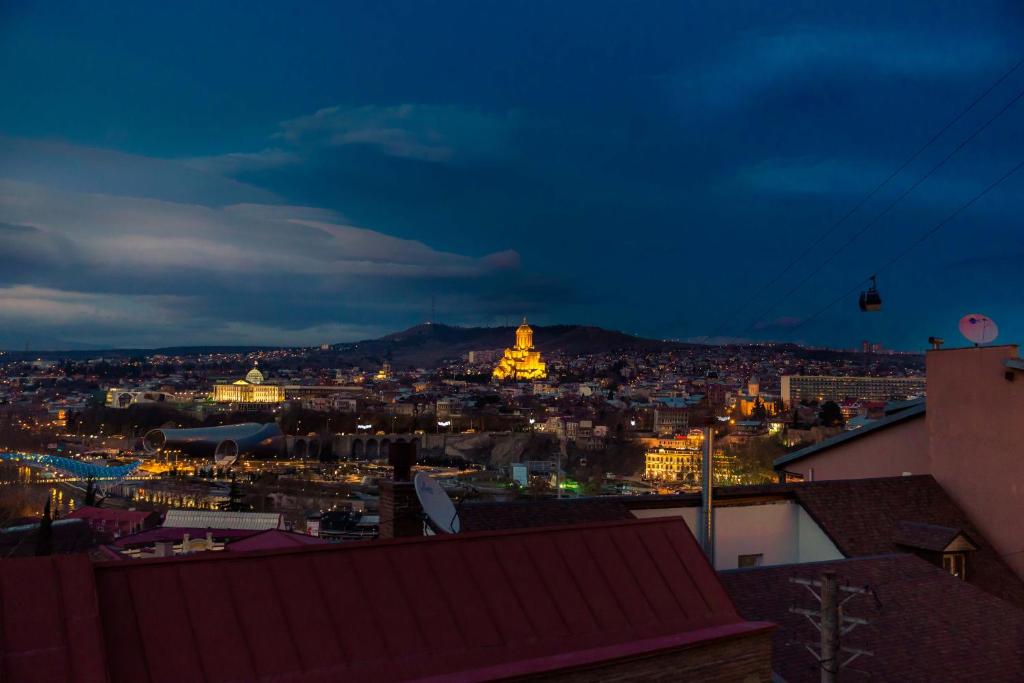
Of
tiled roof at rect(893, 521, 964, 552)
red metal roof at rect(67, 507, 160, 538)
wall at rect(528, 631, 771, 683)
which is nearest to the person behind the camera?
wall at rect(528, 631, 771, 683)

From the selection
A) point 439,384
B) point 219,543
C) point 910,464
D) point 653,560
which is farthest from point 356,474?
point 439,384

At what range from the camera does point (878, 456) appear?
1068cm

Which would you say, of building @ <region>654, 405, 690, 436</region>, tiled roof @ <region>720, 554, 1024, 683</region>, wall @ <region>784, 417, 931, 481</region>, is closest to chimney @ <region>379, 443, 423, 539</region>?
tiled roof @ <region>720, 554, 1024, 683</region>

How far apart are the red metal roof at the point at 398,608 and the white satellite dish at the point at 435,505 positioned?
4.45 feet

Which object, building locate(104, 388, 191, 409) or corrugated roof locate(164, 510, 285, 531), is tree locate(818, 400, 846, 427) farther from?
building locate(104, 388, 191, 409)

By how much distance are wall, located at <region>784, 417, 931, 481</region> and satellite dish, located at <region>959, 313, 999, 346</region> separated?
1304mm

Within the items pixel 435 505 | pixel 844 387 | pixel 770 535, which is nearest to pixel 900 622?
pixel 770 535

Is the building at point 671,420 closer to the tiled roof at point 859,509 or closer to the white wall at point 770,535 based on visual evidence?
the tiled roof at point 859,509

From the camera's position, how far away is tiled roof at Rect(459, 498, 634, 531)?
6309mm

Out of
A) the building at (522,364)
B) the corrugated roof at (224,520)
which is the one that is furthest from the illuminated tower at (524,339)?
the corrugated roof at (224,520)

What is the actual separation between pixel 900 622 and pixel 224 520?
18060 mm

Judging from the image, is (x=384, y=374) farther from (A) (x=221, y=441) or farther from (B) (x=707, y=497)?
(B) (x=707, y=497)

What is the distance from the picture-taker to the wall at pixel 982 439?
852cm

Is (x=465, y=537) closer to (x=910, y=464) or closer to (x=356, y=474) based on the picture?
(x=910, y=464)
